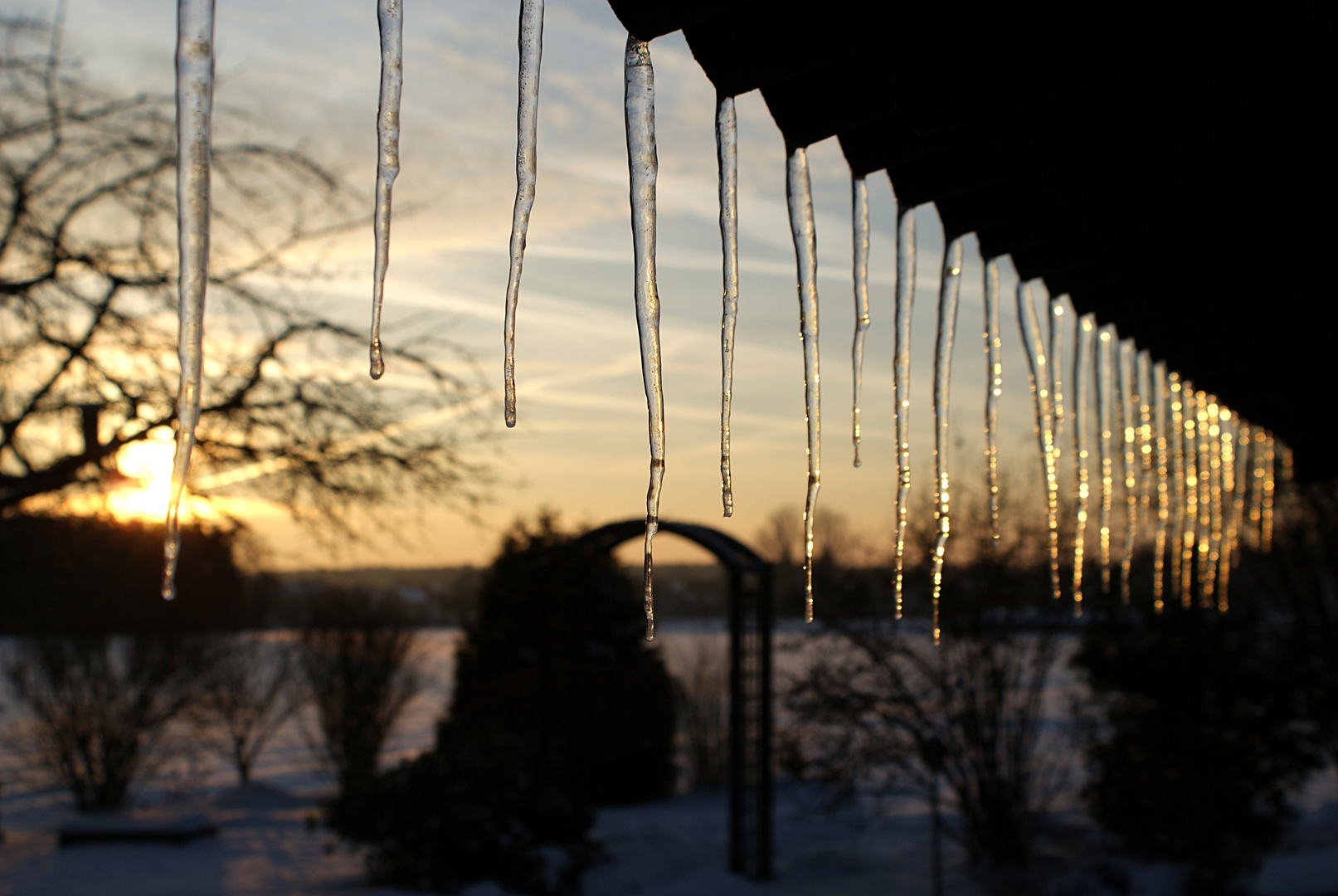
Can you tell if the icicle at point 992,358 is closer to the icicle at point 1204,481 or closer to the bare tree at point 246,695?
the icicle at point 1204,481

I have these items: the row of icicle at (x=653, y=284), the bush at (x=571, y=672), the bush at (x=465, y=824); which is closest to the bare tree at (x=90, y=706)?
the bush at (x=571, y=672)

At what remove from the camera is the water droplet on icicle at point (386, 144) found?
1.28 meters

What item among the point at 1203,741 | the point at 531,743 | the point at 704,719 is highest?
the point at 1203,741

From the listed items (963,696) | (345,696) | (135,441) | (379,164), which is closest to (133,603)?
(345,696)

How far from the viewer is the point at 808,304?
221 centimetres

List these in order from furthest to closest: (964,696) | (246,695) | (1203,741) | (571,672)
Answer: (246,695) < (571,672) < (964,696) < (1203,741)

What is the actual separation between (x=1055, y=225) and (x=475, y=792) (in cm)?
857

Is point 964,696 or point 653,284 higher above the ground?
point 653,284

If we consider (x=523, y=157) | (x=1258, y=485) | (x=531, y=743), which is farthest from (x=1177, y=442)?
(x=531, y=743)

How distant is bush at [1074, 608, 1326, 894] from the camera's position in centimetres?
1027

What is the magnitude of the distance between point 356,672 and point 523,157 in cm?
1644

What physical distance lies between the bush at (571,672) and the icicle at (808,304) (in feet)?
28.1

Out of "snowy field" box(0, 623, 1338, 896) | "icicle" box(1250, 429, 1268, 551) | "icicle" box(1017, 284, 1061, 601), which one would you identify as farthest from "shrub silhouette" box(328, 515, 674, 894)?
"icicle" box(1017, 284, 1061, 601)

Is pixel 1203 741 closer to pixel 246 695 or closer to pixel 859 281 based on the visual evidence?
pixel 859 281
